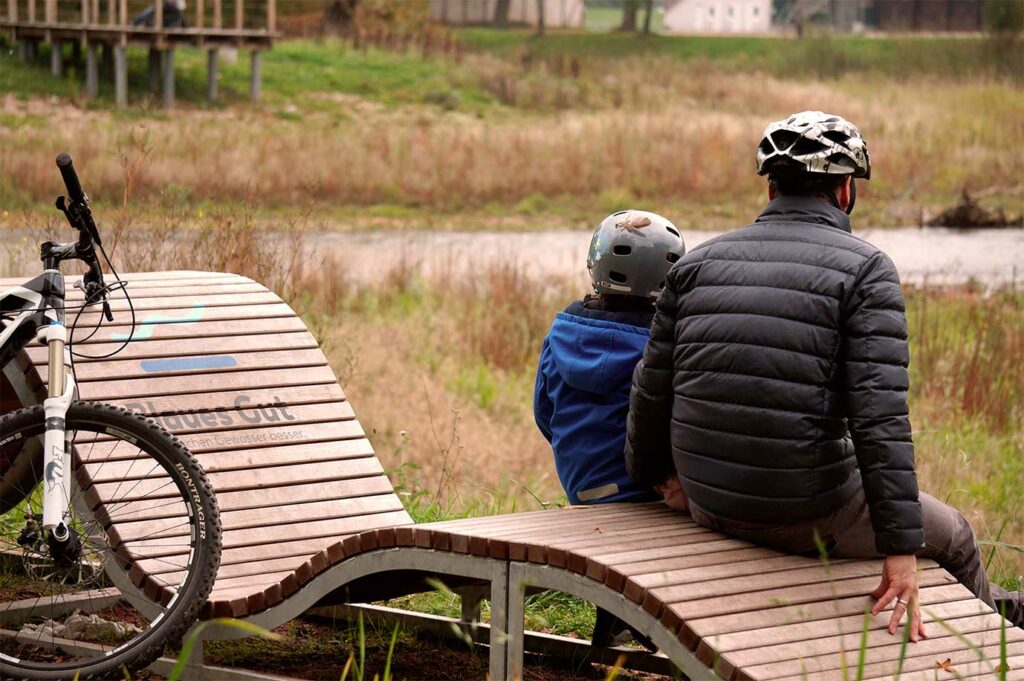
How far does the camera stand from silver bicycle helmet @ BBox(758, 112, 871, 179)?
3518 mm

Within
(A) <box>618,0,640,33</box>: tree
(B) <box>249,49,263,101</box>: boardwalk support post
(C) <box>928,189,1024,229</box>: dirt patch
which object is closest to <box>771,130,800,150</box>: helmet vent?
(C) <box>928,189,1024,229</box>: dirt patch

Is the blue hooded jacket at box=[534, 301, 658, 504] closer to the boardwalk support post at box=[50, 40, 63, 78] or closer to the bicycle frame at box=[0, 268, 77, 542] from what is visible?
the bicycle frame at box=[0, 268, 77, 542]

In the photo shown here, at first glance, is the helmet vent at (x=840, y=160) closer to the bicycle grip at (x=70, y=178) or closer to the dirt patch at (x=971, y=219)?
the bicycle grip at (x=70, y=178)

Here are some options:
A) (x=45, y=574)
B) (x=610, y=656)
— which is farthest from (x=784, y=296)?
(x=45, y=574)

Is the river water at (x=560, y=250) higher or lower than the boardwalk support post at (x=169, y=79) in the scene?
lower

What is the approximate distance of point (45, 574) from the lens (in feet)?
13.3

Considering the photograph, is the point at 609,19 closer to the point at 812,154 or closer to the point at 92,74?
the point at 92,74

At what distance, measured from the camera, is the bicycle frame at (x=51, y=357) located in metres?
3.74

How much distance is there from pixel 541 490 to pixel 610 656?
2428 millimetres

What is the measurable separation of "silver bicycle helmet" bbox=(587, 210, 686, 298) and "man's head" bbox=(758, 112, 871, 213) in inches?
19.1

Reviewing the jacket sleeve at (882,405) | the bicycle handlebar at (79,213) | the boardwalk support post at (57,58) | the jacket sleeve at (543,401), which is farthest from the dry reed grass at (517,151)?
the jacket sleeve at (882,405)

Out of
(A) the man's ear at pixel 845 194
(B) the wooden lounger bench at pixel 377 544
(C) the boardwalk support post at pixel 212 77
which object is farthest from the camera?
(C) the boardwalk support post at pixel 212 77

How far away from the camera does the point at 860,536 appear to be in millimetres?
3619

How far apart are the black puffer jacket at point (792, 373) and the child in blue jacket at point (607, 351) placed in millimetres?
364
